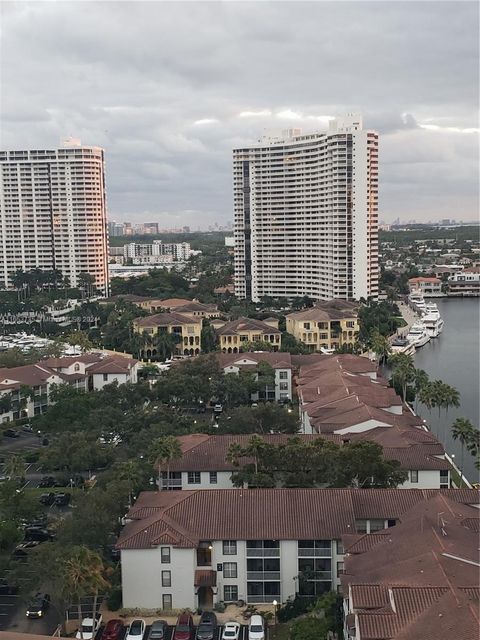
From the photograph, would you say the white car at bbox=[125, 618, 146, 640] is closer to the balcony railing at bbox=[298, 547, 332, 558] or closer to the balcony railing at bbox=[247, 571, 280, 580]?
the balcony railing at bbox=[247, 571, 280, 580]

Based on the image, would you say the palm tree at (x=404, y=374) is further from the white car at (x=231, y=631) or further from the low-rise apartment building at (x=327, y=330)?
the white car at (x=231, y=631)

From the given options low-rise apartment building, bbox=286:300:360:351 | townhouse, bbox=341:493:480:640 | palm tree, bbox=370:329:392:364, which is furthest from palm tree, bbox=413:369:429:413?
low-rise apartment building, bbox=286:300:360:351

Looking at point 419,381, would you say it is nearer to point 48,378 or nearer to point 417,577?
point 48,378

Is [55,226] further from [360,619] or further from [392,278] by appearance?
[360,619]

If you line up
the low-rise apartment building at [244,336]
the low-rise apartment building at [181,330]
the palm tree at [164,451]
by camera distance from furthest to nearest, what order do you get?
1. the low-rise apartment building at [181,330]
2. the low-rise apartment building at [244,336]
3. the palm tree at [164,451]

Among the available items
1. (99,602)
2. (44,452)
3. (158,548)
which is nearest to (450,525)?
(158,548)

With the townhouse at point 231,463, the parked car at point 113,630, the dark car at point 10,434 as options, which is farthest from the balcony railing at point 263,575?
the dark car at point 10,434
